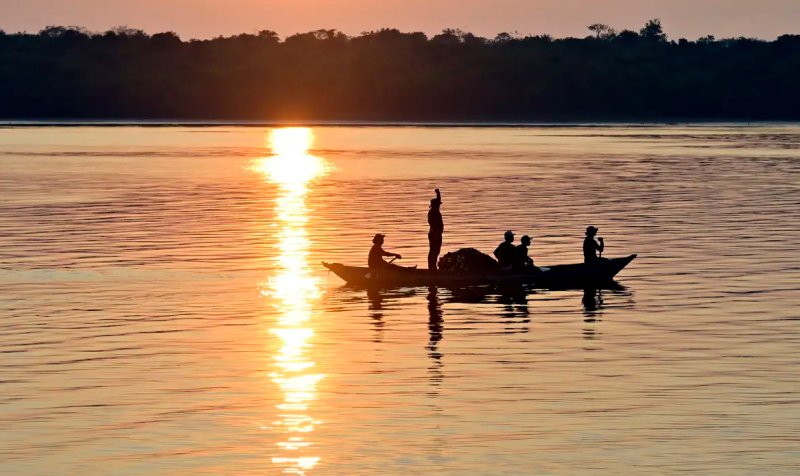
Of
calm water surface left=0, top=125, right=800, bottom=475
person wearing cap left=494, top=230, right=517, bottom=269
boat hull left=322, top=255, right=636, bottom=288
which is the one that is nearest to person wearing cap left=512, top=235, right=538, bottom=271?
person wearing cap left=494, top=230, right=517, bottom=269

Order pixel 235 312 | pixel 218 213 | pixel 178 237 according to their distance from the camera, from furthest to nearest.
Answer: pixel 218 213
pixel 178 237
pixel 235 312

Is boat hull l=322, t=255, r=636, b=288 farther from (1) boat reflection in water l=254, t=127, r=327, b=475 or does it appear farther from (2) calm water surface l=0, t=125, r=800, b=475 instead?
(1) boat reflection in water l=254, t=127, r=327, b=475

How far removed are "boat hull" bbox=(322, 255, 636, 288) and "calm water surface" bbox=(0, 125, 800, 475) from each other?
375mm

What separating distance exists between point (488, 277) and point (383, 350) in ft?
34.6

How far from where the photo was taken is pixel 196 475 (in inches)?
872

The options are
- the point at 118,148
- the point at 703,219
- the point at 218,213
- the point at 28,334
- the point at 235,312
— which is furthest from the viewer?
the point at 118,148

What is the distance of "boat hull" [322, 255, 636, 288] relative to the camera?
141 feet

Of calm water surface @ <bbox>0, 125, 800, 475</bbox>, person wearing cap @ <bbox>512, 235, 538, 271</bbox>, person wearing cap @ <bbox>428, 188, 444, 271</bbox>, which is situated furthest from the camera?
person wearing cap @ <bbox>428, 188, 444, 271</bbox>

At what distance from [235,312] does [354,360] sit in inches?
320

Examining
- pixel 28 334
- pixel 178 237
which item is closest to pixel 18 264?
pixel 178 237

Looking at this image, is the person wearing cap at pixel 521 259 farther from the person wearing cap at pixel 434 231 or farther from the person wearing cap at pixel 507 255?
the person wearing cap at pixel 434 231

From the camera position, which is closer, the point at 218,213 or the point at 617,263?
the point at 617,263

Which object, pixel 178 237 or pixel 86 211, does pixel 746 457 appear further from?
pixel 86 211

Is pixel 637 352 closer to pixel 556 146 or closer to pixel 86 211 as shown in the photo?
pixel 86 211
